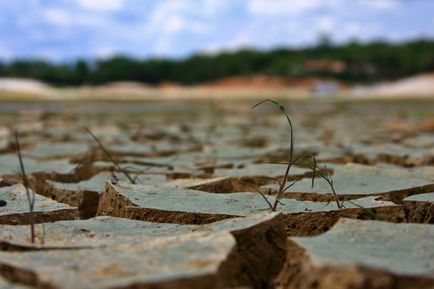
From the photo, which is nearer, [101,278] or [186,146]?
[101,278]

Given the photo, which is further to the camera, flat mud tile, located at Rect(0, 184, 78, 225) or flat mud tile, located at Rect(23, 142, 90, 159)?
flat mud tile, located at Rect(23, 142, 90, 159)

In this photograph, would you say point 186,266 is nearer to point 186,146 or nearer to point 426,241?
point 426,241

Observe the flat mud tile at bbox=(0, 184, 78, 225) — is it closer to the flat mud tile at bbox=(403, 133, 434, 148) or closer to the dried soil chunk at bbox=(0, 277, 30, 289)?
the dried soil chunk at bbox=(0, 277, 30, 289)

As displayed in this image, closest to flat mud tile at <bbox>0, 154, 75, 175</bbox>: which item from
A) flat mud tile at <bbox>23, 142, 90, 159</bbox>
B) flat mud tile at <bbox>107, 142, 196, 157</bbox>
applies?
flat mud tile at <bbox>23, 142, 90, 159</bbox>

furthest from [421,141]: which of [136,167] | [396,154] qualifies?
[136,167]

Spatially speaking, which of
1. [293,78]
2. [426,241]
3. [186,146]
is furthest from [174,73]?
[426,241]

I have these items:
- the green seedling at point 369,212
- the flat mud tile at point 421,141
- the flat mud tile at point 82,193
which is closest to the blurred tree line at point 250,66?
the flat mud tile at point 421,141
